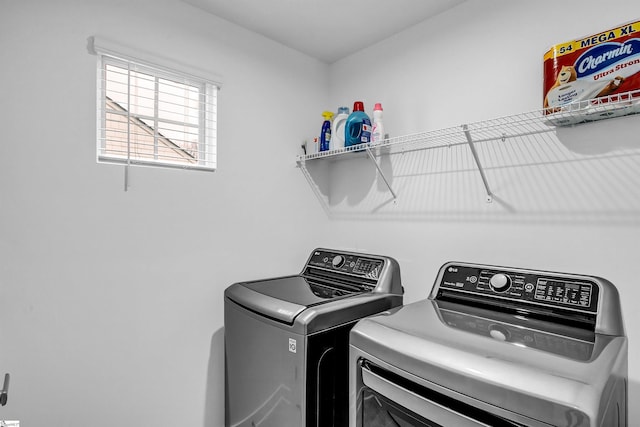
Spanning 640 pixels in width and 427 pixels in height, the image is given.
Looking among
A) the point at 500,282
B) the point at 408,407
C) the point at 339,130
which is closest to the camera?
the point at 408,407

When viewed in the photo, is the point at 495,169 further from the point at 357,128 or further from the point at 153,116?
the point at 153,116

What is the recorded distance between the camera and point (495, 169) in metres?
1.63

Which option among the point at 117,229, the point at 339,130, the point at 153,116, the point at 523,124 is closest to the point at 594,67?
the point at 523,124

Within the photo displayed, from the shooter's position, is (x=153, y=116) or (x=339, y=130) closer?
(x=153, y=116)

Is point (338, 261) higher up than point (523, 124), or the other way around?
point (523, 124)

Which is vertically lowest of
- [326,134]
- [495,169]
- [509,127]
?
[495,169]

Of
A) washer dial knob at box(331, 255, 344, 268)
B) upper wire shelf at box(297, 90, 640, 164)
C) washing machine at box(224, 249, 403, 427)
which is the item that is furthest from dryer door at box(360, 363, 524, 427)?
upper wire shelf at box(297, 90, 640, 164)

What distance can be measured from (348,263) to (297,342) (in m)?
0.68

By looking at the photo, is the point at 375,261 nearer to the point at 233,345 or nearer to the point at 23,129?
the point at 233,345

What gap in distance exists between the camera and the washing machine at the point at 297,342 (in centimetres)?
126

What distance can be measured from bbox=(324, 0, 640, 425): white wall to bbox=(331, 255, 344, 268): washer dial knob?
1.09 feet

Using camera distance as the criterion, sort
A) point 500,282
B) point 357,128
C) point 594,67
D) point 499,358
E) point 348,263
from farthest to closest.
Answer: point 357,128 → point 348,263 → point 500,282 → point 594,67 → point 499,358

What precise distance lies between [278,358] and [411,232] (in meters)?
1.05

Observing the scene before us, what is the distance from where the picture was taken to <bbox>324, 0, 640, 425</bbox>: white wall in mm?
1306
